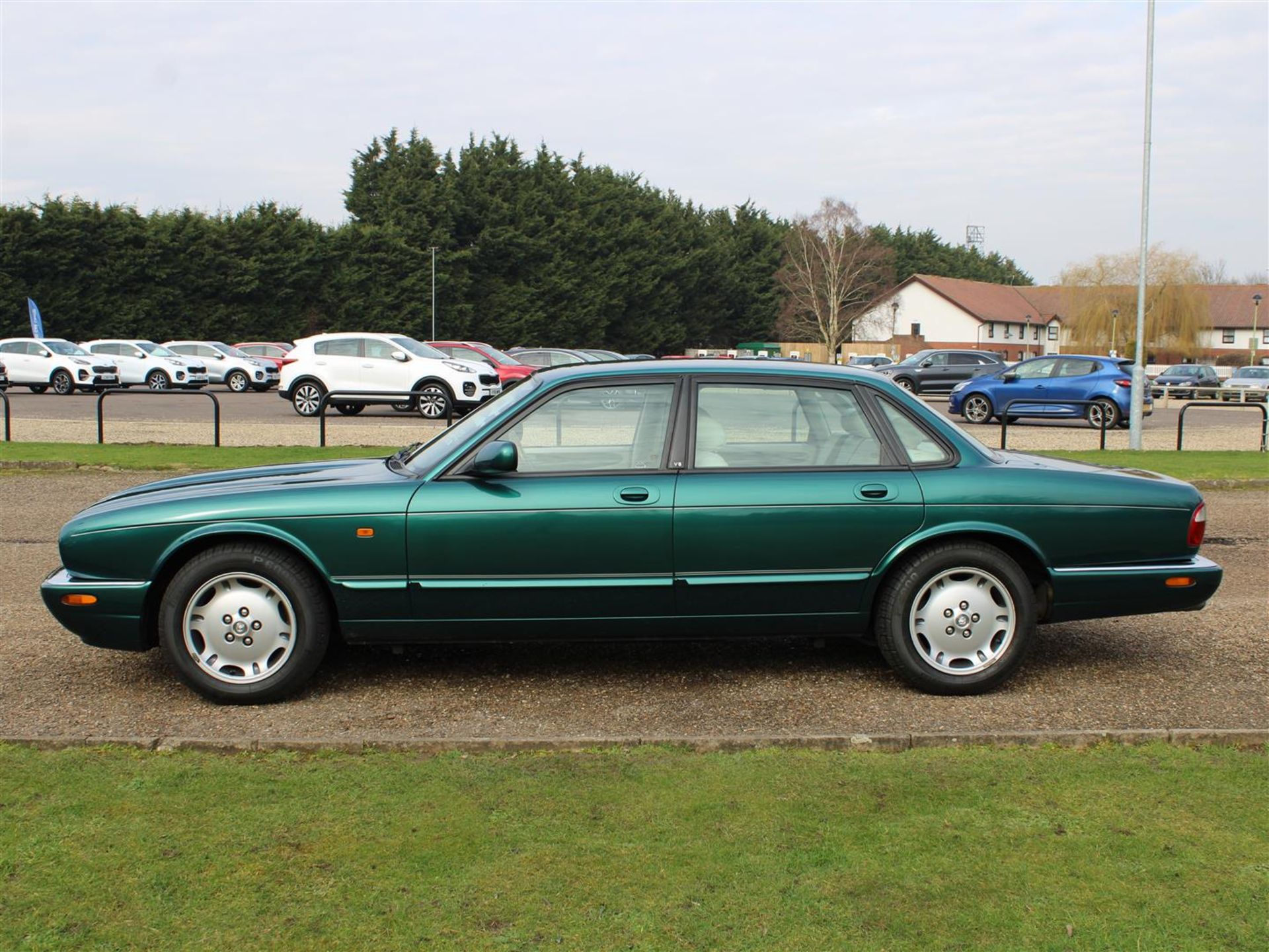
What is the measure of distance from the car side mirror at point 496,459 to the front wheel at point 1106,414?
68.5 feet

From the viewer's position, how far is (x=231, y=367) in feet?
128

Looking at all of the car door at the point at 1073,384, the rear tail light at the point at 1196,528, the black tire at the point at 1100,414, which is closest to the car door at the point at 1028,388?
the car door at the point at 1073,384

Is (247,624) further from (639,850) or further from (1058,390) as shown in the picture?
(1058,390)

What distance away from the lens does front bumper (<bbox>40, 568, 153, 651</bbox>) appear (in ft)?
17.2

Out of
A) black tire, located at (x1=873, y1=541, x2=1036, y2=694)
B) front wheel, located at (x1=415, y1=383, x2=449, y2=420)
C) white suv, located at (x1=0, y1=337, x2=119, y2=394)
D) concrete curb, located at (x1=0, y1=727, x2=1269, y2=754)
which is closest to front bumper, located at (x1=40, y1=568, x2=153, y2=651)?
concrete curb, located at (x1=0, y1=727, x2=1269, y2=754)

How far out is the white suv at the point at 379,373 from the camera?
24.5 meters

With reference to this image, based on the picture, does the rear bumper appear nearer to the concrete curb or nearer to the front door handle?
the concrete curb

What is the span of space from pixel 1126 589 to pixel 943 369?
103ft

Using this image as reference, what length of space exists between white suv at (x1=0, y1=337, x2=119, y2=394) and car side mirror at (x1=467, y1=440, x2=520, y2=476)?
102 feet

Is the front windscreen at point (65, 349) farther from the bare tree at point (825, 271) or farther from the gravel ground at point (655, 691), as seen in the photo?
the bare tree at point (825, 271)

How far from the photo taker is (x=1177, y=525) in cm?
555

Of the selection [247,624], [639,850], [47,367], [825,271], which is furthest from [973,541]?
[825,271]

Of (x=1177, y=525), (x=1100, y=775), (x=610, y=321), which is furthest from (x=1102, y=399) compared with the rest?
(x=610, y=321)

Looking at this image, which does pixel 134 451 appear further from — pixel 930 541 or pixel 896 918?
pixel 896 918
